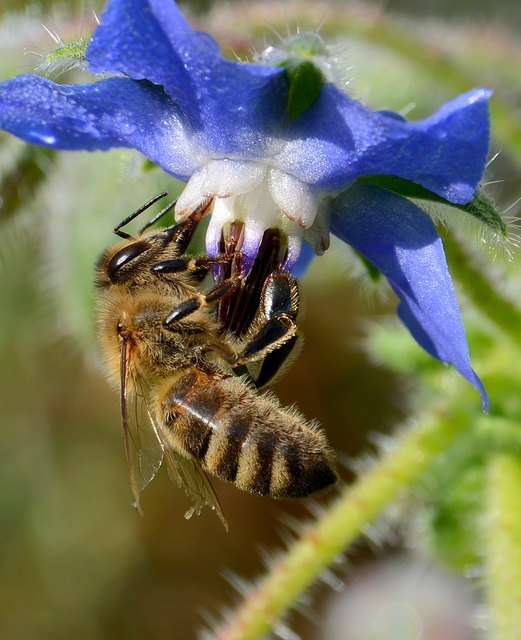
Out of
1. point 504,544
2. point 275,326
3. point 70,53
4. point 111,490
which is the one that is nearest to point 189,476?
point 275,326

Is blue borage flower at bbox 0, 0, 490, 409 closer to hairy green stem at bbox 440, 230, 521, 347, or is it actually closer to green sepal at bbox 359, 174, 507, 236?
green sepal at bbox 359, 174, 507, 236

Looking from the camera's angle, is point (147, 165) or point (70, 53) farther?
point (147, 165)

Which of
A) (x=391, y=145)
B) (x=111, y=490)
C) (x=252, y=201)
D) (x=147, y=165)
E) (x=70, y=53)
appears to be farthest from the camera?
(x=111, y=490)

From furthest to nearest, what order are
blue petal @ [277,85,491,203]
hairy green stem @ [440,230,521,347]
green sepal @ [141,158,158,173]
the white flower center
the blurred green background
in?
the blurred green background → hairy green stem @ [440,230,521,347] → green sepal @ [141,158,158,173] → the white flower center → blue petal @ [277,85,491,203]

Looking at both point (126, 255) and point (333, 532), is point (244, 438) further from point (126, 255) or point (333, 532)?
point (333, 532)

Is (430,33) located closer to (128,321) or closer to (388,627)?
(128,321)

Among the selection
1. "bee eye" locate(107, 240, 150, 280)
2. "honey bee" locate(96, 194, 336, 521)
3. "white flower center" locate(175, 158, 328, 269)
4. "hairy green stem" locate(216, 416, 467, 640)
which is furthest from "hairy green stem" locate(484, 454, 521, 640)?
"bee eye" locate(107, 240, 150, 280)

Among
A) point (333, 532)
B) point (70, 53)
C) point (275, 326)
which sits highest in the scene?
point (70, 53)
